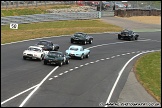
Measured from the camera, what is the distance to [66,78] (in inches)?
1134

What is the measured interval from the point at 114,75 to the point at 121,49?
18086mm

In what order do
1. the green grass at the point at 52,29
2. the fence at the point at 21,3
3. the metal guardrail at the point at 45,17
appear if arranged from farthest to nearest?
1. the fence at the point at 21,3
2. the metal guardrail at the point at 45,17
3. the green grass at the point at 52,29

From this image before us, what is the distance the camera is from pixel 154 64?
38.1m

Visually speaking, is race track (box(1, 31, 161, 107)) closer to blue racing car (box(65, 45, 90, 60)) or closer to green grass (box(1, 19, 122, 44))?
blue racing car (box(65, 45, 90, 60))

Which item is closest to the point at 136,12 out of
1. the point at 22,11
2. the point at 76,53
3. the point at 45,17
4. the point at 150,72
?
the point at 22,11

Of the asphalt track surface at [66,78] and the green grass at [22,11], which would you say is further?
the green grass at [22,11]

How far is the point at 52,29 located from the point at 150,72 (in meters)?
31.4

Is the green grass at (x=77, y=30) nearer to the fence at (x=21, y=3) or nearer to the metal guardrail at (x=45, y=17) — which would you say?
the metal guardrail at (x=45, y=17)

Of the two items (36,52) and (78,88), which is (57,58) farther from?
(78,88)

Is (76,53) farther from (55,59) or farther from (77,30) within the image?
(77,30)

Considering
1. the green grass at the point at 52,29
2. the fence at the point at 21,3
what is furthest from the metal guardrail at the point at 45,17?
the fence at the point at 21,3

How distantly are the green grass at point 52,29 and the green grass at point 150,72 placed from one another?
54.2ft

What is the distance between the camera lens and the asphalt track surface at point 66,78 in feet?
71.7

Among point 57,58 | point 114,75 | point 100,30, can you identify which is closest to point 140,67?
point 114,75
